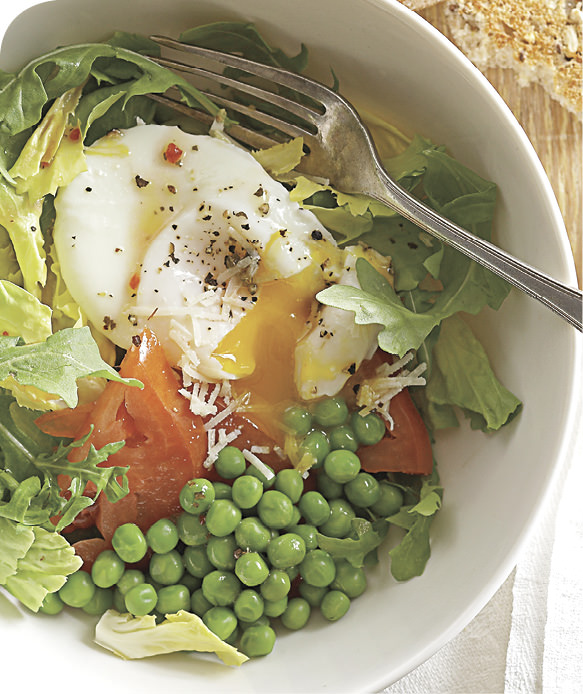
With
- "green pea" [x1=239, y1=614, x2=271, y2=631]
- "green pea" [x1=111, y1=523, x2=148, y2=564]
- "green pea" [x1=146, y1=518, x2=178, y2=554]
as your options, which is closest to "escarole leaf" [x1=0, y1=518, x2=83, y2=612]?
"green pea" [x1=111, y1=523, x2=148, y2=564]

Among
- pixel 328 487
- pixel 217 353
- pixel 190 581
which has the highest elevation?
pixel 217 353

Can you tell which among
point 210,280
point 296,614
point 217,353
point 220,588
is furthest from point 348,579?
point 210,280

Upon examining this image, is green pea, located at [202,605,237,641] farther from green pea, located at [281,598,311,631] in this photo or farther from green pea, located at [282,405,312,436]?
green pea, located at [282,405,312,436]

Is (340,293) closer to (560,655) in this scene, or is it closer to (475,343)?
(475,343)

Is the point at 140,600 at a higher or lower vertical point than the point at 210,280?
lower

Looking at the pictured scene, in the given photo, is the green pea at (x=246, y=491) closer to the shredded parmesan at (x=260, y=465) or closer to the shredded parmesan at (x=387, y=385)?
the shredded parmesan at (x=260, y=465)

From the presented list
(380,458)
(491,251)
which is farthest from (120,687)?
(491,251)

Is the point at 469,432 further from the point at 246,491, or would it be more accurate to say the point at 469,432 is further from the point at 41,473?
the point at 41,473
